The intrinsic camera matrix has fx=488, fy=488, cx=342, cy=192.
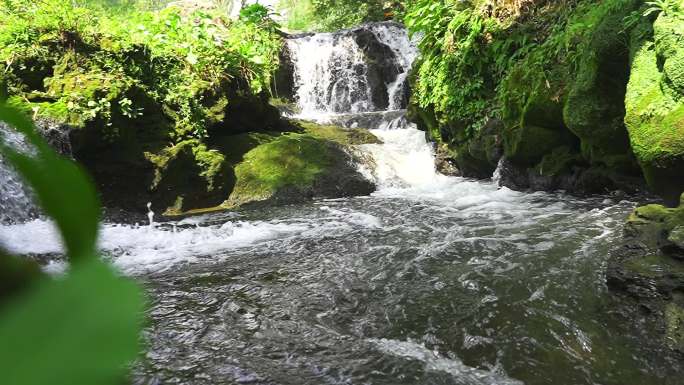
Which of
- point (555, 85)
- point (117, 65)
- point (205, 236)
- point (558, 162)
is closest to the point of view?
point (205, 236)

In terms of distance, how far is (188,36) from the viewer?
9914 mm

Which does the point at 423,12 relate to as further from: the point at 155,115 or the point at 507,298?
the point at 507,298

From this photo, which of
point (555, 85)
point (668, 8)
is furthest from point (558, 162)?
point (668, 8)

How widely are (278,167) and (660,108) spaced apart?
Answer: 20.3ft

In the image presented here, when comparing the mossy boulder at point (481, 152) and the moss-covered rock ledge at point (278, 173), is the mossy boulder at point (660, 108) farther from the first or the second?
the moss-covered rock ledge at point (278, 173)

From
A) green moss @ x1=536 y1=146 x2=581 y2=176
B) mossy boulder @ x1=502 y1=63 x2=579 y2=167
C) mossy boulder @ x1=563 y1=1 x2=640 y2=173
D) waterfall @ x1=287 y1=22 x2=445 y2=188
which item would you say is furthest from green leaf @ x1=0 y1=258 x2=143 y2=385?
waterfall @ x1=287 y1=22 x2=445 y2=188

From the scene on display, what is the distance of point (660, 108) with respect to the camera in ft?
15.7

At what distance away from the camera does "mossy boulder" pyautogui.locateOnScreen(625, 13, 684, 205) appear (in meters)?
4.50

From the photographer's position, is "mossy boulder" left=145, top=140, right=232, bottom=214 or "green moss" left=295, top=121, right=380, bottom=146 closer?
"mossy boulder" left=145, top=140, right=232, bottom=214

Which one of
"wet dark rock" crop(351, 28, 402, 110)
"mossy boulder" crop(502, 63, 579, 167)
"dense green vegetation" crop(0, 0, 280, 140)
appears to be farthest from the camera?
"wet dark rock" crop(351, 28, 402, 110)

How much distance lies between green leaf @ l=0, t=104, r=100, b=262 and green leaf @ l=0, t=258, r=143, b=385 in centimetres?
4

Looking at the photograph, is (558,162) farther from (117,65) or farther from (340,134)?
(117,65)

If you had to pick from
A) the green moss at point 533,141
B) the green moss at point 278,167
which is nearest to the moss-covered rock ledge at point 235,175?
the green moss at point 278,167

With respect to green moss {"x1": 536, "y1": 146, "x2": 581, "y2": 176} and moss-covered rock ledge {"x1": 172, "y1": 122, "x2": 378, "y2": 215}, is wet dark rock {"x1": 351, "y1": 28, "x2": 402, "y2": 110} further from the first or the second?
green moss {"x1": 536, "y1": 146, "x2": 581, "y2": 176}
